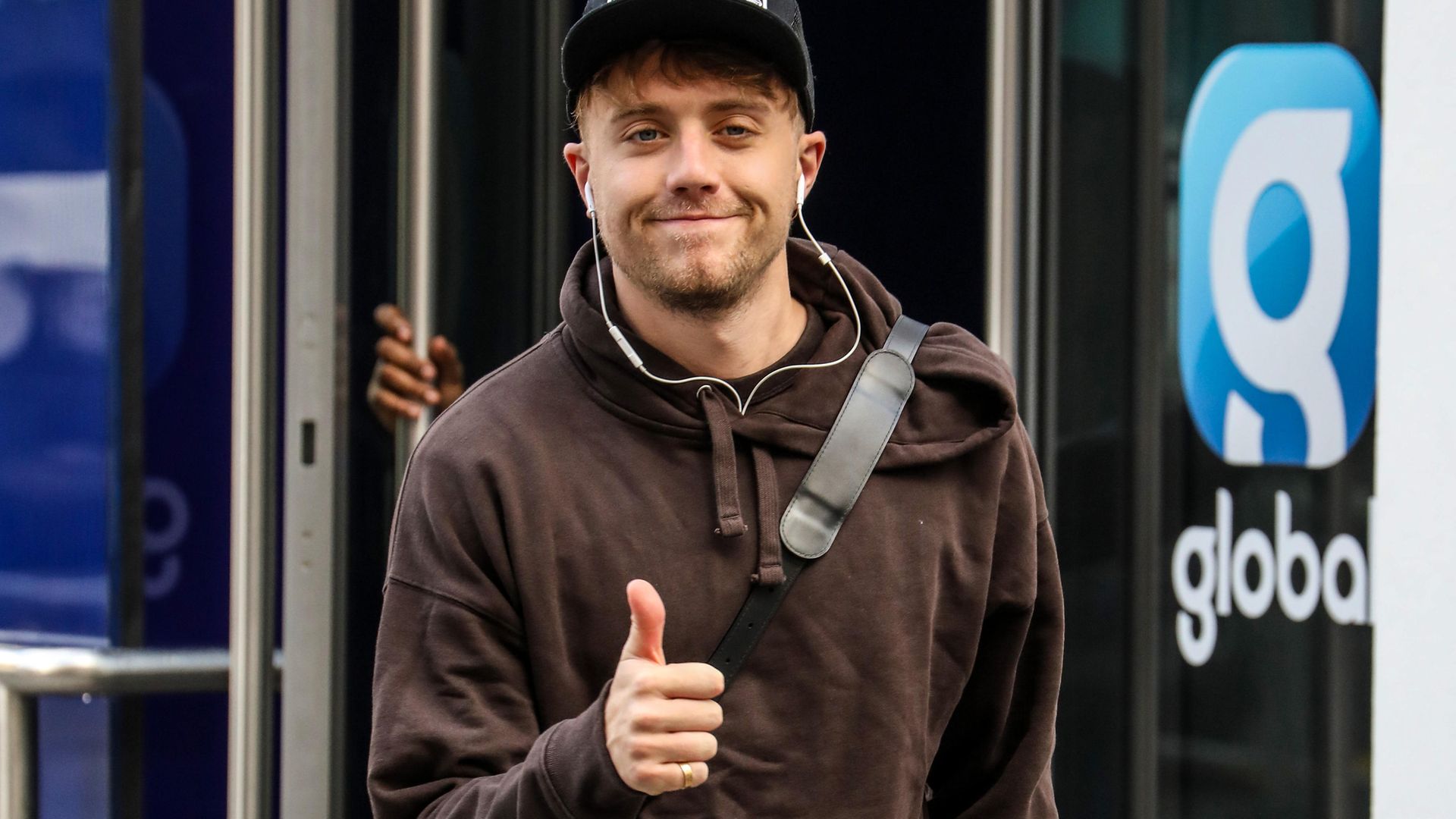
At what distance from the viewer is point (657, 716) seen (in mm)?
1359

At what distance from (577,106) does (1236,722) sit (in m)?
1.72

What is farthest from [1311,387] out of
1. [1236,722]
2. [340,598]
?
[340,598]

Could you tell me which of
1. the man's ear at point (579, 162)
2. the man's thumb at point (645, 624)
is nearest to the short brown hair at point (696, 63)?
the man's ear at point (579, 162)

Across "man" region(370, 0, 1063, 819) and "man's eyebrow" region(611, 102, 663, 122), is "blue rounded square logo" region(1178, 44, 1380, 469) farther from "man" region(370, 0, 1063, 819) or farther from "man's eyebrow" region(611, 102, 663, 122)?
"man's eyebrow" region(611, 102, 663, 122)

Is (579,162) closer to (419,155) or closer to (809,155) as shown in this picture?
(809,155)

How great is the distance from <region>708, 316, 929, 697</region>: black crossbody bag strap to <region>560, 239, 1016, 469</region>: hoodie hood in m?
0.02

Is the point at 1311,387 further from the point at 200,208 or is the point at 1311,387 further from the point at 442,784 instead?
the point at 200,208

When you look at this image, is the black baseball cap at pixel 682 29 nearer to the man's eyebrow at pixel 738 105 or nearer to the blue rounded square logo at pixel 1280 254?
the man's eyebrow at pixel 738 105

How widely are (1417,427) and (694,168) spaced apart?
5.07 ft

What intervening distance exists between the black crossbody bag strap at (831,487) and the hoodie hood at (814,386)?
2 centimetres

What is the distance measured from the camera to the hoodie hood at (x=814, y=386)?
1.64 m

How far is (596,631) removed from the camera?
1569 mm

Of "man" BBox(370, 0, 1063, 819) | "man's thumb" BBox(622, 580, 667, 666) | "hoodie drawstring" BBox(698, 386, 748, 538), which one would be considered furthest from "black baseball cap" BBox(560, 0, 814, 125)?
"man's thumb" BBox(622, 580, 667, 666)

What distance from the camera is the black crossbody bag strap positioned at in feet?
5.14
